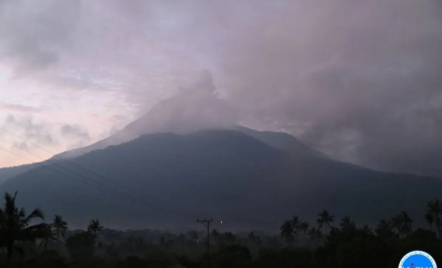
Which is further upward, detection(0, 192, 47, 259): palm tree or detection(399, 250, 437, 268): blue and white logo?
detection(0, 192, 47, 259): palm tree

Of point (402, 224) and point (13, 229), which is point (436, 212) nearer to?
point (402, 224)

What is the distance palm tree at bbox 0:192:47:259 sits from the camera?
34.2 meters

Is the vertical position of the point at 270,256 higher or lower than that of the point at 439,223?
lower

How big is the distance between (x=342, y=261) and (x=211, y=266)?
13.5 meters

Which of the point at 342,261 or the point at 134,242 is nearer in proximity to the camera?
the point at 342,261

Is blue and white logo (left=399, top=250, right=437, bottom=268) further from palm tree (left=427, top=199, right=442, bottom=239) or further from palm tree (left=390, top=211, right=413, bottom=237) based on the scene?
palm tree (left=390, top=211, right=413, bottom=237)

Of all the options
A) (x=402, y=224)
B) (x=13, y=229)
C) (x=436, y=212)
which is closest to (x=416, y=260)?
(x=13, y=229)

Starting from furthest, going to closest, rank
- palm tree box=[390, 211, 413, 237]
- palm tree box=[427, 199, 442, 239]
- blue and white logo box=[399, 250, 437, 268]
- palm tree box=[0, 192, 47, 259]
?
1. palm tree box=[390, 211, 413, 237]
2. palm tree box=[427, 199, 442, 239]
3. palm tree box=[0, 192, 47, 259]
4. blue and white logo box=[399, 250, 437, 268]

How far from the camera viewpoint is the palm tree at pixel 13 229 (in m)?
34.2

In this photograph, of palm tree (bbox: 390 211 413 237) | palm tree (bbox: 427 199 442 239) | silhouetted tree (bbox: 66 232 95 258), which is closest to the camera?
silhouetted tree (bbox: 66 232 95 258)

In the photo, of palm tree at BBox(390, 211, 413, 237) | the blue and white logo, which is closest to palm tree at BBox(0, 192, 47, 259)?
the blue and white logo

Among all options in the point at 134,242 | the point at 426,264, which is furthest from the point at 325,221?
the point at 426,264

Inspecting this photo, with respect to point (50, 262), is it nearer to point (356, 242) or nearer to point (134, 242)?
point (356, 242)

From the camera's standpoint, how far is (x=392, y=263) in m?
48.6
